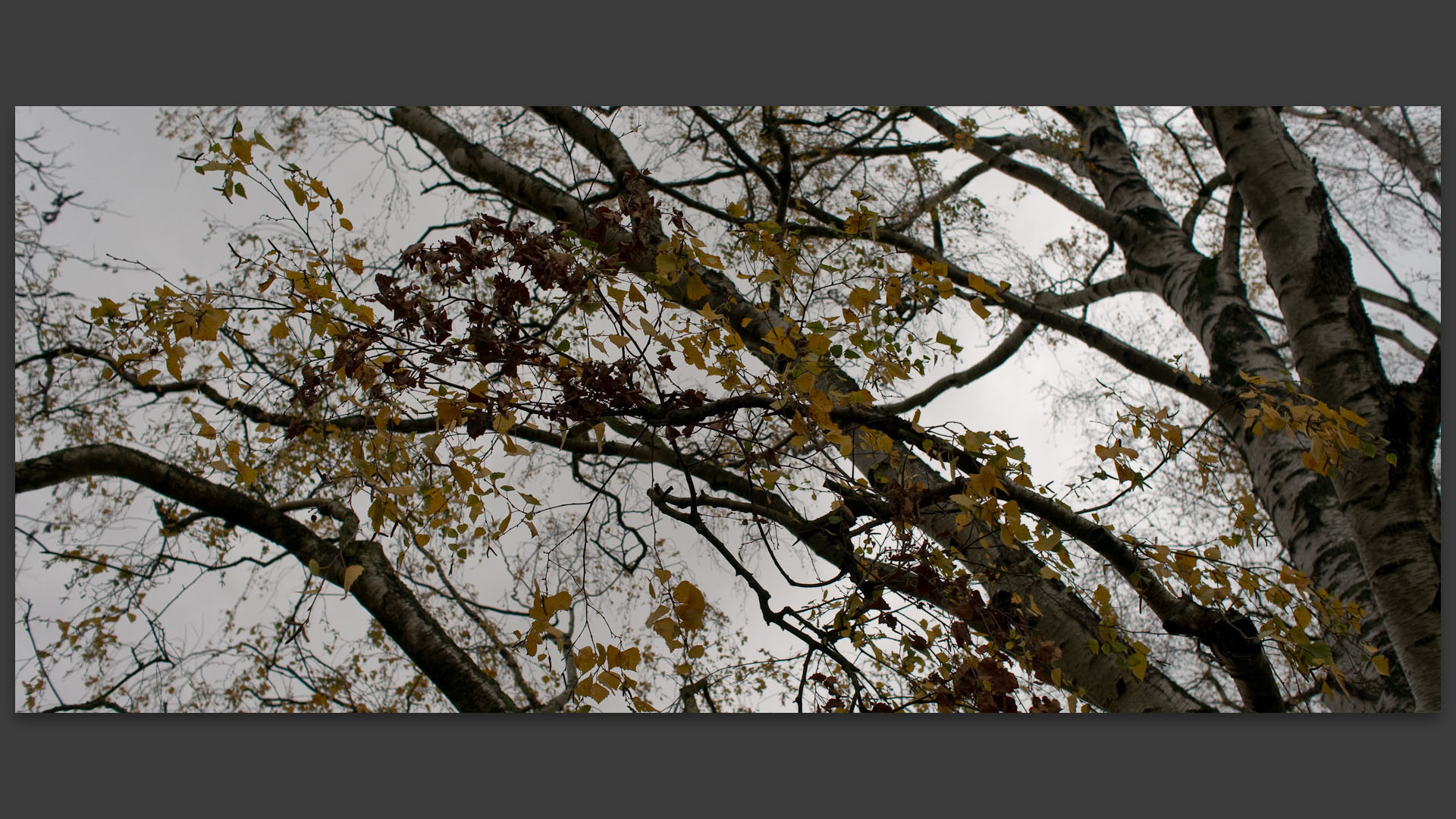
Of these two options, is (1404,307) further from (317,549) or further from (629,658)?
(317,549)

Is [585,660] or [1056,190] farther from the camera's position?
[1056,190]

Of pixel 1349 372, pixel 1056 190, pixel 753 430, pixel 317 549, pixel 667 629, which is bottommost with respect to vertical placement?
pixel 1349 372

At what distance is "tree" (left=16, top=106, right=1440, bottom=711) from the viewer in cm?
139

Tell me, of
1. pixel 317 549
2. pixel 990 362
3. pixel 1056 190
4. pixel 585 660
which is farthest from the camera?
pixel 1056 190

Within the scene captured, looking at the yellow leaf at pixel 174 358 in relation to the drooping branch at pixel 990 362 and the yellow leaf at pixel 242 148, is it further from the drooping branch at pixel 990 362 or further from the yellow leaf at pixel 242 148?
the drooping branch at pixel 990 362

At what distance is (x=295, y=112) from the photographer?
6.76 feet

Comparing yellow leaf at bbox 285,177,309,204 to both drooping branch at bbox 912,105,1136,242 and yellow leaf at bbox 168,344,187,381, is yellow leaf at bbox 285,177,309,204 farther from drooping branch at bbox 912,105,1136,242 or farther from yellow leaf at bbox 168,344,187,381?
drooping branch at bbox 912,105,1136,242

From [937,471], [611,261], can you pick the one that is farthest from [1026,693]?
[611,261]

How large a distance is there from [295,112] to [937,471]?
5.93 ft

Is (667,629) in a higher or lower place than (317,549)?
lower

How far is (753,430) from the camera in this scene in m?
1.63

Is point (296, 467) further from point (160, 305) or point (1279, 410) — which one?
point (1279, 410)

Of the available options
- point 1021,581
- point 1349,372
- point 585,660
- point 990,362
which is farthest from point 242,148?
point 1349,372

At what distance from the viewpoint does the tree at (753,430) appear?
4.58ft
